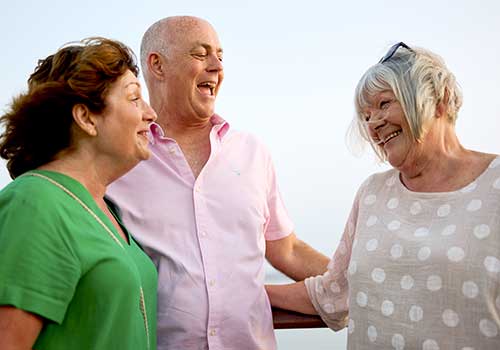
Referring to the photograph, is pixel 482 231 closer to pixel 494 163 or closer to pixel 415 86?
pixel 494 163

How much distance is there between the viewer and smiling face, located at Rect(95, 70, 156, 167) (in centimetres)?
200

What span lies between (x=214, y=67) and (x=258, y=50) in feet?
15.5

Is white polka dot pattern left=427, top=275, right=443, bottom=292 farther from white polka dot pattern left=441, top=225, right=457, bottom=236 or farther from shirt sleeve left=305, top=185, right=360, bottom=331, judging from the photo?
shirt sleeve left=305, top=185, right=360, bottom=331

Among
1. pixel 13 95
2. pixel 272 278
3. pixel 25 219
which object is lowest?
pixel 272 278

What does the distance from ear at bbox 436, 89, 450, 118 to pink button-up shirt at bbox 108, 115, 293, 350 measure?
705 millimetres

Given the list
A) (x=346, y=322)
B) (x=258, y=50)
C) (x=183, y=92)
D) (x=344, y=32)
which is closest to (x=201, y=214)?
(x=183, y=92)

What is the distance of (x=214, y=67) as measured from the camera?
8.84 feet

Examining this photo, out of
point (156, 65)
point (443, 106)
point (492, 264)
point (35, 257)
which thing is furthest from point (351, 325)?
point (156, 65)

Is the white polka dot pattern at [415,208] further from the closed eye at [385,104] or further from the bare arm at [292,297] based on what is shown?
the bare arm at [292,297]

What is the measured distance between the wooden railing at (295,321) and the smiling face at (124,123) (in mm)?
848

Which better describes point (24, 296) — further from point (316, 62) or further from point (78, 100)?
point (316, 62)

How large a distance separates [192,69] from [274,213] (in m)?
0.62

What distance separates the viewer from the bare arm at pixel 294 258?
9.04 ft

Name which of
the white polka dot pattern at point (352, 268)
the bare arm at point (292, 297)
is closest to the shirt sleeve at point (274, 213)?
the bare arm at point (292, 297)
